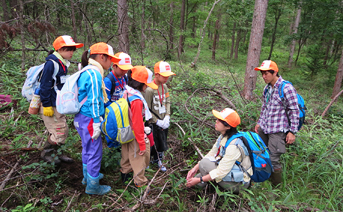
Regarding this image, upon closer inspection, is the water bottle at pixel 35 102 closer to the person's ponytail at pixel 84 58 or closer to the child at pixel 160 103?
the person's ponytail at pixel 84 58

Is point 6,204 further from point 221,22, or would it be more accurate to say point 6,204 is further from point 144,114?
→ point 221,22

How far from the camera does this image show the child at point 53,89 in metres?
2.60

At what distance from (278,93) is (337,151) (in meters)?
1.87

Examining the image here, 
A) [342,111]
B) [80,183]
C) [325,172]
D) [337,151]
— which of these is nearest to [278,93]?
[325,172]

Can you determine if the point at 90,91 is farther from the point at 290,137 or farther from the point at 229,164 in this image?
the point at 290,137

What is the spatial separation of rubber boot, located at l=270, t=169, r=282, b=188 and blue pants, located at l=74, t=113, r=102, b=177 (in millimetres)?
2738

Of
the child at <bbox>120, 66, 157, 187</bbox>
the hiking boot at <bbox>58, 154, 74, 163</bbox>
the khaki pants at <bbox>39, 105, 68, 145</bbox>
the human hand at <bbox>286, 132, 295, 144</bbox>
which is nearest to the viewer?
the child at <bbox>120, 66, 157, 187</bbox>

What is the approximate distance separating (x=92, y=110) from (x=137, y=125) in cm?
57

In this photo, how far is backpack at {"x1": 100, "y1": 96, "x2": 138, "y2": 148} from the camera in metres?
2.42

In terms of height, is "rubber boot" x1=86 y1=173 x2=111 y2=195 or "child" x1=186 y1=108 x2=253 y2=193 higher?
"child" x1=186 y1=108 x2=253 y2=193

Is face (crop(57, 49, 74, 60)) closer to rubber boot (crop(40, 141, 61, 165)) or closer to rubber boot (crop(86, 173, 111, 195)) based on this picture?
rubber boot (crop(40, 141, 61, 165))

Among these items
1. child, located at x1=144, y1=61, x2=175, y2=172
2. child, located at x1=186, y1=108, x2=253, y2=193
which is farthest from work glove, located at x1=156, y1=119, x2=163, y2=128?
child, located at x1=186, y1=108, x2=253, y2=193

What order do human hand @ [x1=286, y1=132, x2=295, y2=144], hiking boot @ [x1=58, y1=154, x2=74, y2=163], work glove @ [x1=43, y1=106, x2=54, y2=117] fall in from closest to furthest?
1. work glove @ [x1=43, y1=106, x2=54, y2=117]
2. human hand @ [x1=286, y1=132, x2=295, y2=144]
3. hiking boot @ [x1=58, y1=154, x2=74, y2=163]

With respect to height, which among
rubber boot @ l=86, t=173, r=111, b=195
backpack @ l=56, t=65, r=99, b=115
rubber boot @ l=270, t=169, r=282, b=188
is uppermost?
backpack @ l=56, t=65, r=99, b=115
